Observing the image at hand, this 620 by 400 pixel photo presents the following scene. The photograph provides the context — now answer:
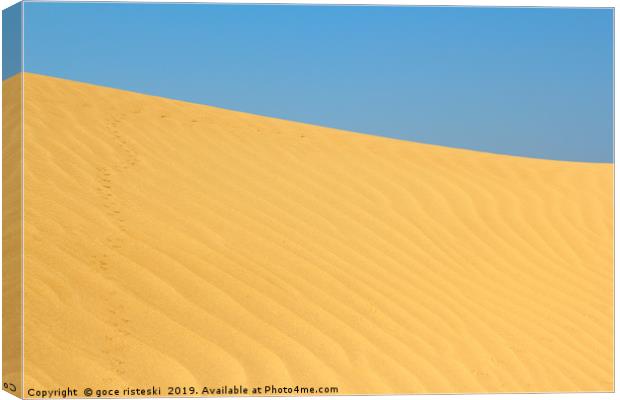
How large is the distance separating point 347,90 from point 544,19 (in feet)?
4.71

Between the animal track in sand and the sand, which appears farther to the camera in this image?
the sand

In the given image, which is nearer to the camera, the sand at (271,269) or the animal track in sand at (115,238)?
the animal track in sand at (115,238)

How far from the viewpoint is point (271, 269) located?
7160 millimetres

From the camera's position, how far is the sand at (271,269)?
6586mm

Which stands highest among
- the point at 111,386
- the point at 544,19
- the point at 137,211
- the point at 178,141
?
the point at 544,19

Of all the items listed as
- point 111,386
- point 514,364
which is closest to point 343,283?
point 514,364

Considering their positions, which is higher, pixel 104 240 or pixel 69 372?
pixel 104 240

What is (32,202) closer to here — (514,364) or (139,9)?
(139,9)

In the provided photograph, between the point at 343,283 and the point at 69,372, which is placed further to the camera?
the point at 343,283

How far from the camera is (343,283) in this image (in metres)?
7.21

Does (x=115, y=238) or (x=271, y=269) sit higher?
(x=115, y=238)

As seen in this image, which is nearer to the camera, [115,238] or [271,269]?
[115,238]

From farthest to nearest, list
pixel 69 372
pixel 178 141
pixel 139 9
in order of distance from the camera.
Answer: pixel 178 141 → pixel 139 9 → pixel 69 372

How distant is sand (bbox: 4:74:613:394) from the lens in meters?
6.59
